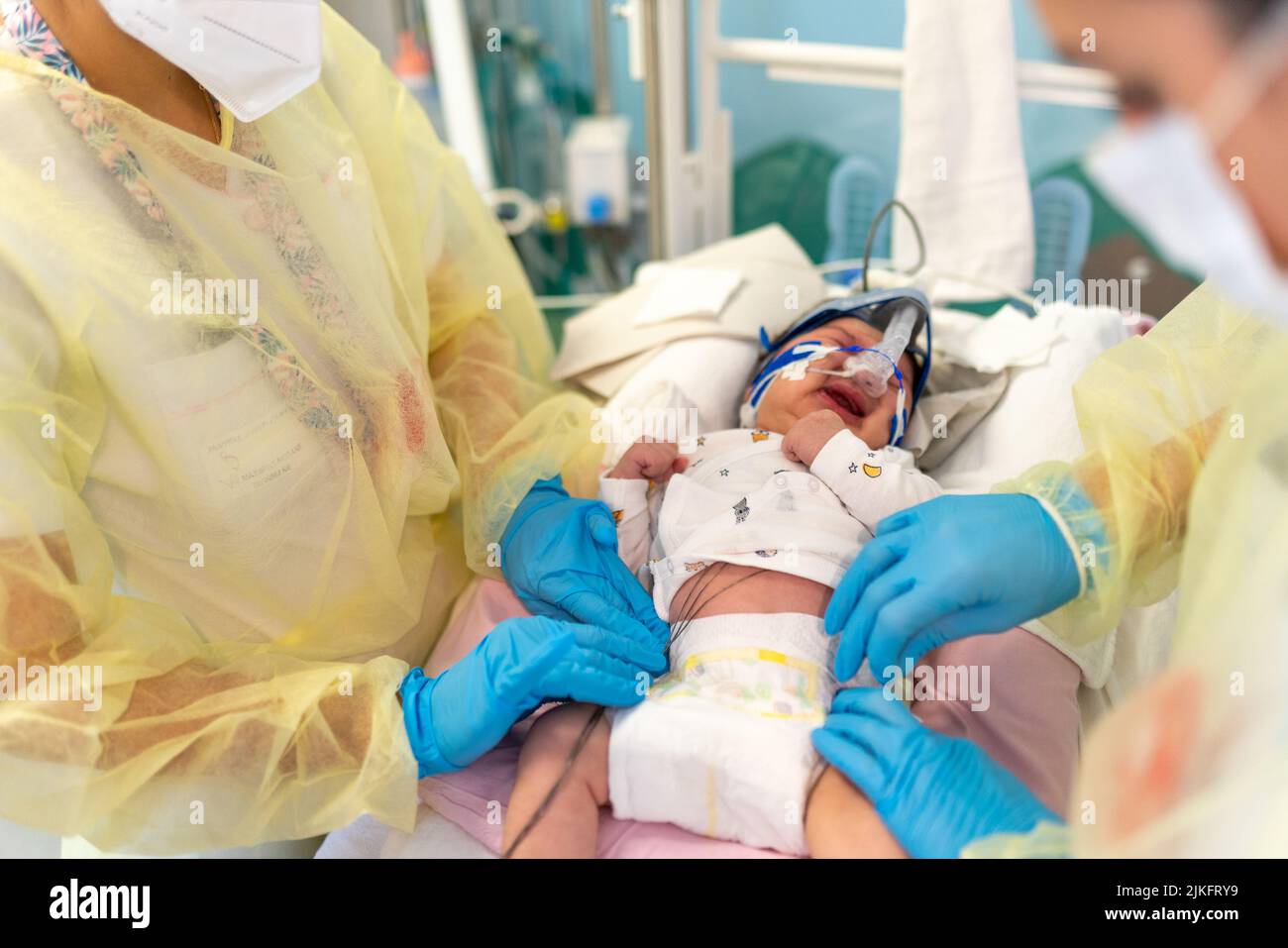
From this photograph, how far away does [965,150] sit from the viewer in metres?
2.26

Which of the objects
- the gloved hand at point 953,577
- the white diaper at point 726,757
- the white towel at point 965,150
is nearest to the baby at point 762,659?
the white diaper at point 726,757

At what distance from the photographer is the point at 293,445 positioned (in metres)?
1.31

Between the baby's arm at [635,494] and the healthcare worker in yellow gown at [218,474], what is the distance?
10cm

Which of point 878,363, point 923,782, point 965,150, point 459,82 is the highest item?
point 459,82

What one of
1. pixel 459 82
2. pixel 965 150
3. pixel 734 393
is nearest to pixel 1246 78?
pixel 734 393

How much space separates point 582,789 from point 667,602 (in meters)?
0.38

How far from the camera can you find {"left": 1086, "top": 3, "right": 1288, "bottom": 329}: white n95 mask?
0.68m

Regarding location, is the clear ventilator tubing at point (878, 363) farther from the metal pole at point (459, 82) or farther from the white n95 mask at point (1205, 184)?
the metal pole at point (459, 82)

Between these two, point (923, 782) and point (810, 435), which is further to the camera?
point (810, 435)

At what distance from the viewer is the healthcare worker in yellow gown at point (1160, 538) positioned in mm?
703

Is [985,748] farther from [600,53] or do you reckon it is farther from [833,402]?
[600,53]

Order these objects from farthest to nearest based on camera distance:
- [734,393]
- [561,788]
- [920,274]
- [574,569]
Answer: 1. [920,274]
2. [734,393]
3. [574,569]
4. [561,788]

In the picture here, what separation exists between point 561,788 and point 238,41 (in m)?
0.94
